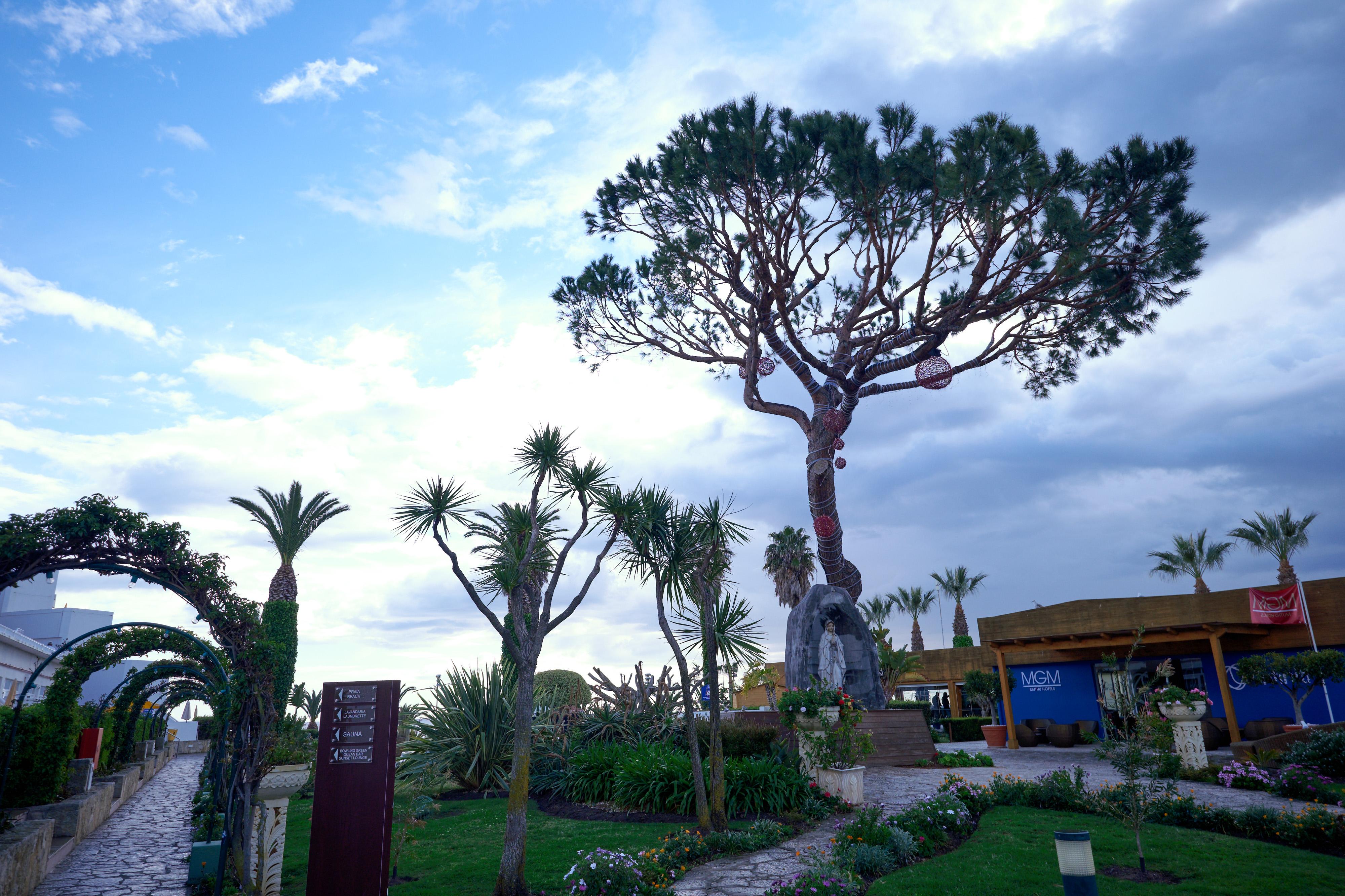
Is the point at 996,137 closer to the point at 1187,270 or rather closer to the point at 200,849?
the point at 1187,270

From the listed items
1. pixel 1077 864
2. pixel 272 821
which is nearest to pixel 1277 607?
pixel 1077 864

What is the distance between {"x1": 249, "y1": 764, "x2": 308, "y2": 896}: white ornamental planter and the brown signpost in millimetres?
Result: 706

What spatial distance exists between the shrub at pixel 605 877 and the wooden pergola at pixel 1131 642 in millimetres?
13532

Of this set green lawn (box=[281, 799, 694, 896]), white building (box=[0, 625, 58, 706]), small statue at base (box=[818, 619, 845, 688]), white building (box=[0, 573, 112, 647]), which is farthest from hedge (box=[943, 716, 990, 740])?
white building (box=[0, 573, 112, 647])

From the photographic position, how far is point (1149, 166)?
58.1ft

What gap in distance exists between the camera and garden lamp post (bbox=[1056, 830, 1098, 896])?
5.56m

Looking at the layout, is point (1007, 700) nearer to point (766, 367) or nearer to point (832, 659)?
point (832, 659)

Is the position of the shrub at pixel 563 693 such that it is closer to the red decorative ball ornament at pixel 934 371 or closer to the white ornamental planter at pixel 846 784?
the white ornamental planter at pixel 846 784

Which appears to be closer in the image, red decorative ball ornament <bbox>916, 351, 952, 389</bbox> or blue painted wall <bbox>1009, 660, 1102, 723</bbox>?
red decorative ball ornament <bbox>916, 351, 952, 389</bbox>

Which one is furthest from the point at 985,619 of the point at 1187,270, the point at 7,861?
the point at 7,861

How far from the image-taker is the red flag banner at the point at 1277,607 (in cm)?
1912

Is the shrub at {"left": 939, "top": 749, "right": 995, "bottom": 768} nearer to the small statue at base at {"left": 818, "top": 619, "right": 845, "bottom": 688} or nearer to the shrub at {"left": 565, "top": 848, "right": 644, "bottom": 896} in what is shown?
the small statue at base at {"left": 818, "top": 619, "right": 845, "bottom": 688}

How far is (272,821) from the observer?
26.9 ft

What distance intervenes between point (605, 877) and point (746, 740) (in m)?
6.75
